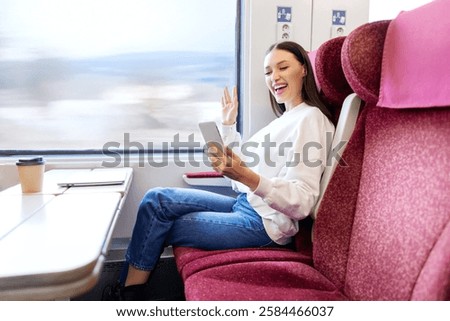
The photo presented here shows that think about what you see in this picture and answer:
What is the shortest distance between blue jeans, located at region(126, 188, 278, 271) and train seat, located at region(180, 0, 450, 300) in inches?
7.3

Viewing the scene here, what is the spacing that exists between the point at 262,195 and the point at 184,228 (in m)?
0.40

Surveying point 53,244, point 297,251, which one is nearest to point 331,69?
point 297,251

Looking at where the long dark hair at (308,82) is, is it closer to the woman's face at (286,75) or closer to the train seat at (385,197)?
the woman's face at (286,75)

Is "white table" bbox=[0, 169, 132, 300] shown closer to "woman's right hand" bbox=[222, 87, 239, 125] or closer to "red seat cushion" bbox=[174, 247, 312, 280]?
"red seat cushion" bbox=[174, 247, 312, 280]

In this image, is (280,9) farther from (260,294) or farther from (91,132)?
(260,294)

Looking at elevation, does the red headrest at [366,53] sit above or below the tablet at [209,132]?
above

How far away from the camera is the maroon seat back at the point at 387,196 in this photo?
836mm

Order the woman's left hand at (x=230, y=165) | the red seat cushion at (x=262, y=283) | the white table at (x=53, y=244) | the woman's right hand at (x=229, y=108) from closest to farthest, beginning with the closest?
the white table at (x=53, y=244)
the red seat cushion at (x=262, y=283)
the woman's left hand at (x=230, y=165)
the woman's right hand at (x=229, y=108)

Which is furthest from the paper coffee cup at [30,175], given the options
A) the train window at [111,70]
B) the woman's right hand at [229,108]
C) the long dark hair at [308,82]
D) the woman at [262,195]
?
the long dark hair at [308,82]

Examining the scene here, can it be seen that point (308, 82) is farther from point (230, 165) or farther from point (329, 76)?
point (230, 165)

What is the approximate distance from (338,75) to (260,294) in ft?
2.56

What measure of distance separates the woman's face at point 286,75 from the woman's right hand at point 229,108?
0.37 meters

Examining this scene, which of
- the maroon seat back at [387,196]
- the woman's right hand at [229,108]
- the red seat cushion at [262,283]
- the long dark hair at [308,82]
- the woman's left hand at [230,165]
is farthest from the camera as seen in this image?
the woman's right hand at [229,108]

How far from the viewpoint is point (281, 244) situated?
144 cm
